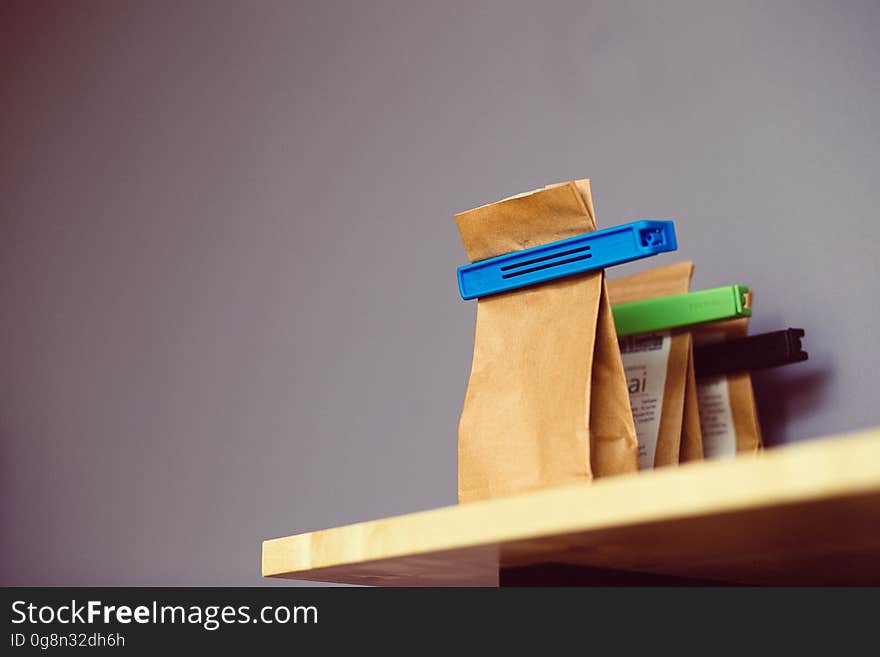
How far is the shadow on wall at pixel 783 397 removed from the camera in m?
0.97

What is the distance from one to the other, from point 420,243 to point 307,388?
10.9 inches

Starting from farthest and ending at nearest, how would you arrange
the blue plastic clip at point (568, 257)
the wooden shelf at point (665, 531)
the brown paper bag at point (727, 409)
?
the brown paper bag at point (727, 409), the blue plastic clip at point (568, 257), the wooden shelf at point (665, 531)

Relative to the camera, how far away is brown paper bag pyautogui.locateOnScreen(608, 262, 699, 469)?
2.94 feet

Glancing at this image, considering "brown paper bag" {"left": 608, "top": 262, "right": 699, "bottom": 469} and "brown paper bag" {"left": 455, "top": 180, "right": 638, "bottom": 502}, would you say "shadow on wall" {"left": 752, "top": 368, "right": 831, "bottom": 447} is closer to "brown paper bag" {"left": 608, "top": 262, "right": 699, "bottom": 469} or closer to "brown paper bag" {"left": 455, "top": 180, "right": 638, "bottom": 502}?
"brown paper bag" {"left": 608, "top": 262, "right": 699, "bottom": 469}

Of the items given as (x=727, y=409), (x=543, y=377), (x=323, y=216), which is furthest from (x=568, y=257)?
(x=323, y=216)

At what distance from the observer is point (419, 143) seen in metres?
1.43

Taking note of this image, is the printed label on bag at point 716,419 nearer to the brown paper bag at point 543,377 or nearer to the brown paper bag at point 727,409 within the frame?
the brown paper bag at point 727,409

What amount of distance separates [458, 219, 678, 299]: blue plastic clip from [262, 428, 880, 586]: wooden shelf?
0.74 ft

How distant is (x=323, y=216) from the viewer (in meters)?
1.54

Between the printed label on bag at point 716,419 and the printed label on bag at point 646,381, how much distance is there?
6 centimetres

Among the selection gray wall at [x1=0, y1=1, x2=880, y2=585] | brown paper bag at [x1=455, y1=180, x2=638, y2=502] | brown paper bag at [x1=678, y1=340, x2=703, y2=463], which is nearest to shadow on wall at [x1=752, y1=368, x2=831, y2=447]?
gray wall at [x1=0, y1=1, x2=880, y2=585]

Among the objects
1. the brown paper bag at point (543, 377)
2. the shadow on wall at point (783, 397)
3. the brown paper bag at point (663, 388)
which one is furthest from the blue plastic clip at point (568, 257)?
the shadow on wall at point (783, 397)

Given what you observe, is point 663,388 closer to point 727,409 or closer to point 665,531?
point 727,409
